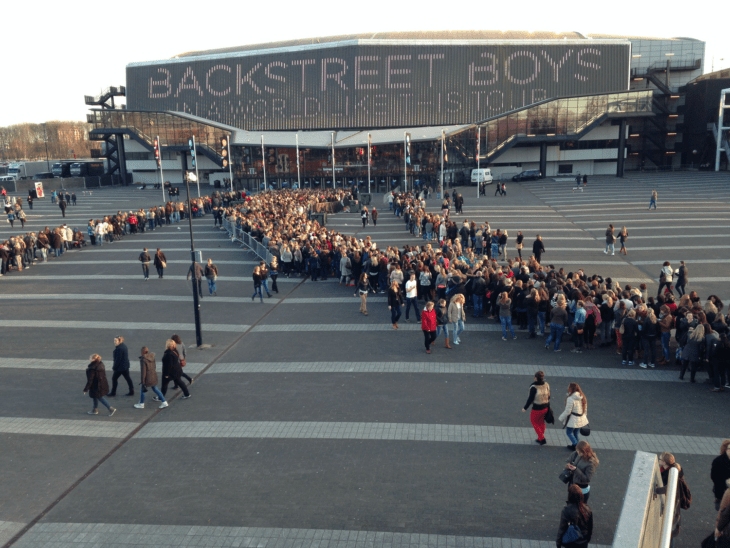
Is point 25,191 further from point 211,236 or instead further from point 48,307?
point 48,307

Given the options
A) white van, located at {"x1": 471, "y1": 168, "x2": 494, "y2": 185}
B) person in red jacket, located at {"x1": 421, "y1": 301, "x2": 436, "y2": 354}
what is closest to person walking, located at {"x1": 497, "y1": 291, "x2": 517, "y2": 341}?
person in red jacket, located at {"x1": 421, "y1": 301, "x2": 436, "y2": 354}

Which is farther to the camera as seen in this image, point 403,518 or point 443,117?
point 443,117

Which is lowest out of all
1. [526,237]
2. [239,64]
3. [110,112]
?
[526,237]

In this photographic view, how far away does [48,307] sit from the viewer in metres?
19.5

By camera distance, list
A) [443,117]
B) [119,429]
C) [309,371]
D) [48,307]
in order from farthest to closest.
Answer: [443,117] < [48,307] < [309,371] < [119,429]

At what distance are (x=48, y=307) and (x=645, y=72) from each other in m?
81.6

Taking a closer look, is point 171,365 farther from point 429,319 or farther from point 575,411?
point 575,411

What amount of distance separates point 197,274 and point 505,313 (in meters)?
9.49

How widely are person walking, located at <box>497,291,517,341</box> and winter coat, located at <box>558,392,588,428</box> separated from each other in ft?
18.5

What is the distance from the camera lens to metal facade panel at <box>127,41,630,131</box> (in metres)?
69.1

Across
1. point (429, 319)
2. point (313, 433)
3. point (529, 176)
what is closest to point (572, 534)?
point (313, 433)

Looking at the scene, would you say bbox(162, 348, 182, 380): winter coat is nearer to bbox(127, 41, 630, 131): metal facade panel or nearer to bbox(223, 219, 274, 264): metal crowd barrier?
bbox(223, 219, 274, 264): metal crowd barrier

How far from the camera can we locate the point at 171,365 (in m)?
11.7

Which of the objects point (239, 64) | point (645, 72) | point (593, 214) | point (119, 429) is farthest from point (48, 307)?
point (645, 72)
